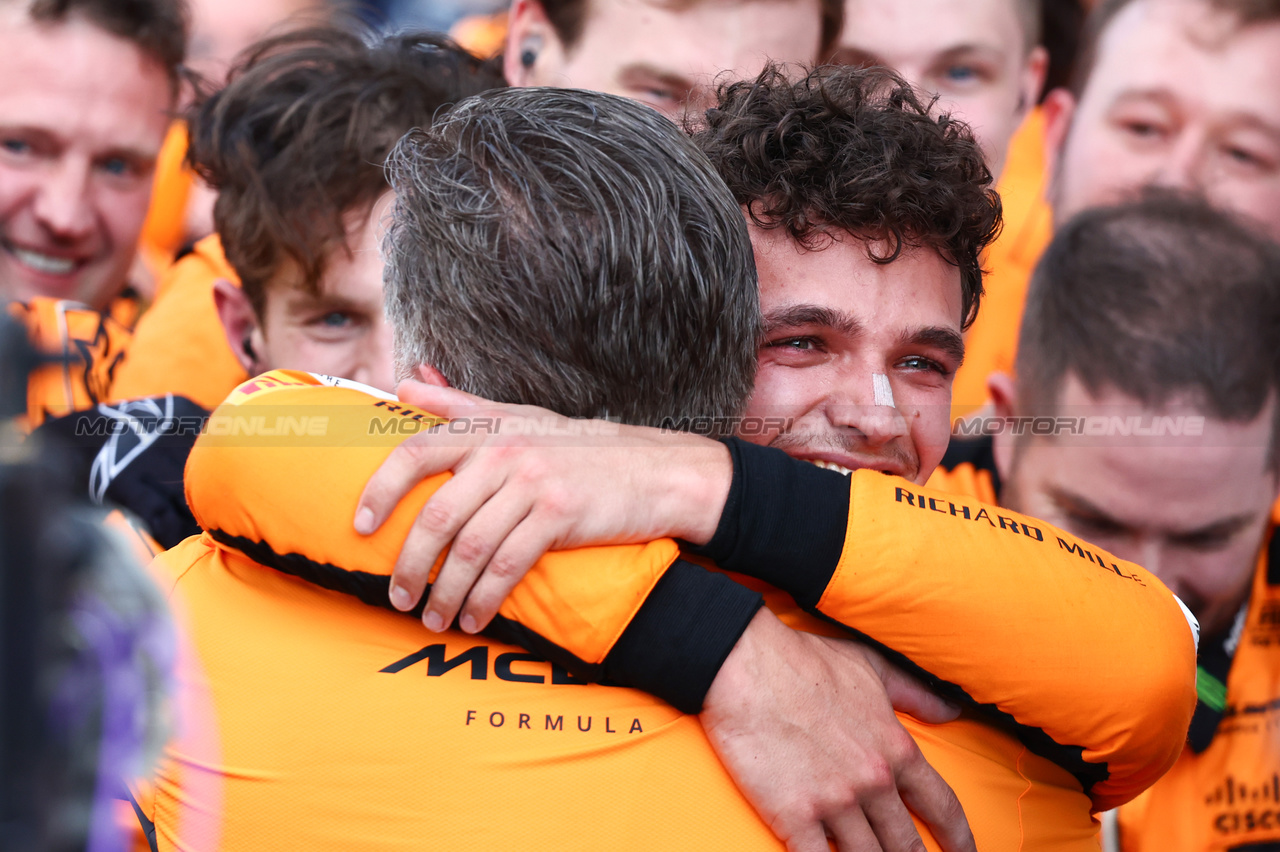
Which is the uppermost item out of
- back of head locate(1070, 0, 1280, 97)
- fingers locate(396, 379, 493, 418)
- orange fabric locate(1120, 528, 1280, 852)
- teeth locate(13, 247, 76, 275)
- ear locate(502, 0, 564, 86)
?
back of head locate(1070, 0, 1280, 97)

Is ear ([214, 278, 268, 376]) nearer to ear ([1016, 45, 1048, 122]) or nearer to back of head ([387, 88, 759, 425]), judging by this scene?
back of head ([387, 88, 759, 425])

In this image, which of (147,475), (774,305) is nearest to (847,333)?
(774,305)

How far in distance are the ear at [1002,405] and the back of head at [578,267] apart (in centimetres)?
165

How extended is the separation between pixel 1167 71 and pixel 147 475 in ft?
9.44

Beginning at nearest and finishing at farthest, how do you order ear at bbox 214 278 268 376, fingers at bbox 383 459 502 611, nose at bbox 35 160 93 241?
fingers at bbox 383 459 502 611
ear at bbox 214 278 268 376
nose at bbox 35 160 93 241

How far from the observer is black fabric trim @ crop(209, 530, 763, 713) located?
1.00m

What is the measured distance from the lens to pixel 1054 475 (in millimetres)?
2518

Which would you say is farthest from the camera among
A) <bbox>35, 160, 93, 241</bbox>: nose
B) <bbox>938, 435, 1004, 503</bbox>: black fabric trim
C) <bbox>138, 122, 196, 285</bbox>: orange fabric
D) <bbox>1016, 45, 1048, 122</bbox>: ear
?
<bbox>138, 122, 196, 285</bbox>: orange fabric

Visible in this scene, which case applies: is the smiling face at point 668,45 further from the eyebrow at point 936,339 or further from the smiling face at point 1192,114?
the eyebrow at point 936,339

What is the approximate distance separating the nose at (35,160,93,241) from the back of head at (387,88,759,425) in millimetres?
2059

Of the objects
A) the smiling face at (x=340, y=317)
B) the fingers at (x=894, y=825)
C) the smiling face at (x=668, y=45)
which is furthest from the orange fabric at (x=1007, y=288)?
the fingers at (x=894, y=825)

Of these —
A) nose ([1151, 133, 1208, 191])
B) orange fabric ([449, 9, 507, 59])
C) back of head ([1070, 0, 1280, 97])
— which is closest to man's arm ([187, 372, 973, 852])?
nose ([1151, 133, 1208, 191])

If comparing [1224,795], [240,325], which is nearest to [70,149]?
[240,325]

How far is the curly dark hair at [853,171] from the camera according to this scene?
1.38m
